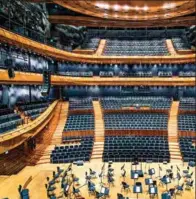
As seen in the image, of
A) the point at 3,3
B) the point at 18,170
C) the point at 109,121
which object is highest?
the point at 3,3

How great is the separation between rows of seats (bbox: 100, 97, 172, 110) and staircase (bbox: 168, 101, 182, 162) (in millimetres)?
560

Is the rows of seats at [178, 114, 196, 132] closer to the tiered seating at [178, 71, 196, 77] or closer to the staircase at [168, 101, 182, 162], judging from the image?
the staircase at [168, 101, 182, 162]

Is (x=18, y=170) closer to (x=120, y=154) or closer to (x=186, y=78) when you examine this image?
(x=120, y=154)

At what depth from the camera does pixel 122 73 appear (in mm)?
23938

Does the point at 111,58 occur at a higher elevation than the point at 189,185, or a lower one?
higher

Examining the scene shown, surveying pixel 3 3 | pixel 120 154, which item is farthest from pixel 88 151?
pixel 3 3

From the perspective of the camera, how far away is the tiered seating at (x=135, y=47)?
24.7 metres

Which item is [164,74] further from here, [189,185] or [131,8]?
[189,185]

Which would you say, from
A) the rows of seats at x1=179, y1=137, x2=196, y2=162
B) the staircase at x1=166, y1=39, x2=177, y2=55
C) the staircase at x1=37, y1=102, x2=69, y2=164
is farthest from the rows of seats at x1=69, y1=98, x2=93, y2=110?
the staircase at x1=166, y1=39, x2=177, y2=55

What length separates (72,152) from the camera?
14953 millimetres

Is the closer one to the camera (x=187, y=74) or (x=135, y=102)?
(x=135, y=102)

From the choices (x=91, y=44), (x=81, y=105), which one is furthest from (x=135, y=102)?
(x=91, y=44)

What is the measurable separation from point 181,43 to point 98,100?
1004cm

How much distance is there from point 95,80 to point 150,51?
244 inches
